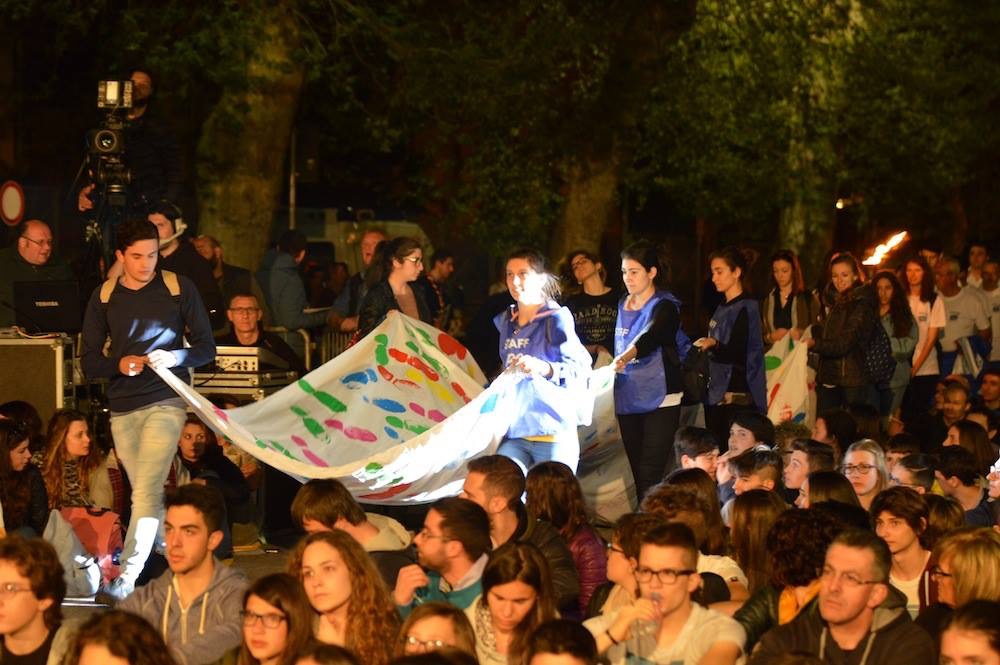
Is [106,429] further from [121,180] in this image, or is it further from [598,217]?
[598,217]

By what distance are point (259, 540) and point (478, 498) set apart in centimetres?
391

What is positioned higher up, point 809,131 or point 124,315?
point 809,131

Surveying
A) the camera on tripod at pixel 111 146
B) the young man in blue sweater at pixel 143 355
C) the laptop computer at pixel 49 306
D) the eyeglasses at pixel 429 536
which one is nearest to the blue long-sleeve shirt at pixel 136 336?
the young man in blue sweater at pixel 143 355

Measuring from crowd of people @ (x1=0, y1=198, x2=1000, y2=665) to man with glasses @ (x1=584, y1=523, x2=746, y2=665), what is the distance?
0.01m

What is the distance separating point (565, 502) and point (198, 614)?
6.65 feet

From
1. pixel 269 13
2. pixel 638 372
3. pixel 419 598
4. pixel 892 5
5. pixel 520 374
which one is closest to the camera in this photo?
pixel 419 598

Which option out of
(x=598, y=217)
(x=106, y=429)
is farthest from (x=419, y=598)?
(x=598, y=217)

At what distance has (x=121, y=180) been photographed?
12.9 metres

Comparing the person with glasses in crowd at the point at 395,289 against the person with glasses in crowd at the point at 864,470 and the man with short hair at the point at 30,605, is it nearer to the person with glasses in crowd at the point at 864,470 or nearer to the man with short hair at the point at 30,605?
the person with glasses in crowd at the point at 864,470

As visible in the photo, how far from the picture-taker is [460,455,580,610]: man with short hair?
8.72 metres

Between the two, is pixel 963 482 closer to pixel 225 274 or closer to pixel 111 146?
pixel 111 146

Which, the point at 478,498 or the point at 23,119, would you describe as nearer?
the point at 478,498

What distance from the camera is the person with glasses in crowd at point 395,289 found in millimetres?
12164

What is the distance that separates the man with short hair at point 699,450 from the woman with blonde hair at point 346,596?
3.82m
